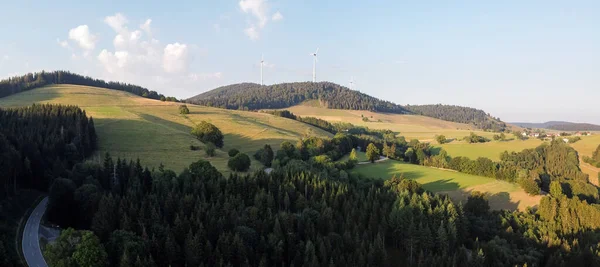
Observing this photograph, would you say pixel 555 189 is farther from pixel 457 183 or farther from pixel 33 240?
pixel 33 240

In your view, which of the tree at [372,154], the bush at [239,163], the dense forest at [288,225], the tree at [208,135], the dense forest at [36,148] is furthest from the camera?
the tree at [372,154]

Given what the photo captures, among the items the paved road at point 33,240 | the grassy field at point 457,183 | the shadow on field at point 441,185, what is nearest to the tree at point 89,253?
the paved road at point 33,240

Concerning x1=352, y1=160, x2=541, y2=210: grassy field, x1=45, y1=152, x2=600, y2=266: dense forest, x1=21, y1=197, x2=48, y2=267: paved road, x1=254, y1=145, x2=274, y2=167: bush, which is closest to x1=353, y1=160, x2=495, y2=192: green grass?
x1=352, y1=160, x2=541, y2=210: grassy field

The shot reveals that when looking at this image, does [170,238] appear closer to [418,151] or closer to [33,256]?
[33,256]

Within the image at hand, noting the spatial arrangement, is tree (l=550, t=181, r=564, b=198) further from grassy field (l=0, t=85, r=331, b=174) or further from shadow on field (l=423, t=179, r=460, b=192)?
grassy field (l=0, t=85, r=331, b=174)

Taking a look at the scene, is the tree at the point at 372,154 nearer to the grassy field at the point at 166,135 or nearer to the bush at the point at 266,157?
the grassy field at the point at 166,135

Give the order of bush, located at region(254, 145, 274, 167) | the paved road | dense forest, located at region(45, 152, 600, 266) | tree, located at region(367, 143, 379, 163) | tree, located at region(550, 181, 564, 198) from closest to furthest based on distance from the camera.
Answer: dense forest, located at region(45, 152, 600, 266), the paved road, tree, located at region(550, 181, 564, 198), bush, located at region(254, 145, 274, 167), tree, located at region(367, 143, 379, 163)

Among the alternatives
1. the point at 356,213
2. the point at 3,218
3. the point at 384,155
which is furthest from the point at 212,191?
the point at 384,155
